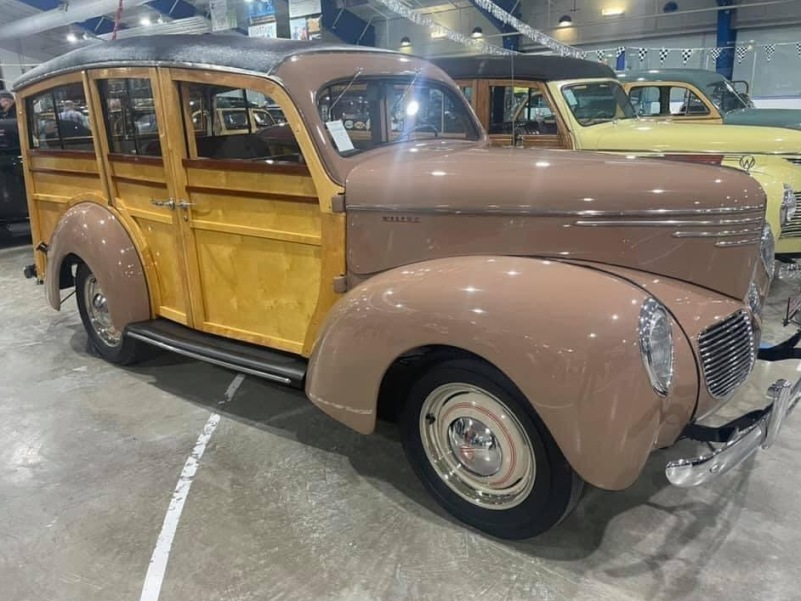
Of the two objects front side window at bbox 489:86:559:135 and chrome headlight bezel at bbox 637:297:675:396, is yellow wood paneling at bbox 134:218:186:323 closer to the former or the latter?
chrome headlight bezel at bbox 637:297:675:396

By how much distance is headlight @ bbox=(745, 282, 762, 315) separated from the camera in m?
2.47

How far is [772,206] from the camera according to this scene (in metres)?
4.37

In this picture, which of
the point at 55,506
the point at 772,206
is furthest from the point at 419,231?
the point at 772,206

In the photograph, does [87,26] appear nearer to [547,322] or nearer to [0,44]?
[0,44]

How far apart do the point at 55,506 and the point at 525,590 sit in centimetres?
190

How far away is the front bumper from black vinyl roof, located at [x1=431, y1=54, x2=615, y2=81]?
4.29 meters

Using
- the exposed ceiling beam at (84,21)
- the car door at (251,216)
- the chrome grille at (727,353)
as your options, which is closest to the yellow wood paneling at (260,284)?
the car door at (251,216)

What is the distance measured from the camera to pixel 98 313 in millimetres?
3947

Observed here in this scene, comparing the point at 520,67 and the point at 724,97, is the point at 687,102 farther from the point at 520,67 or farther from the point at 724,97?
the point at 520,67

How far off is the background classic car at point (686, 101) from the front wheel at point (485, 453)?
639cm

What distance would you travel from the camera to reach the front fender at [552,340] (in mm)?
1898

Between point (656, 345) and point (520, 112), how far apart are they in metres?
4.41

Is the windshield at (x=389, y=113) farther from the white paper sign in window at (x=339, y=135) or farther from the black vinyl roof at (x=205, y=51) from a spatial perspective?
the black vinyl roof at (x=205, y=51)

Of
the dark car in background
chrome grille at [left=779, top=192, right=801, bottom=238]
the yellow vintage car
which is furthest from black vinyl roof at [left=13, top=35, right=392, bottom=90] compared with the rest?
the dark car in background
